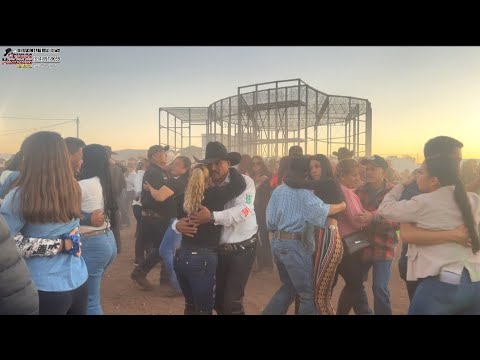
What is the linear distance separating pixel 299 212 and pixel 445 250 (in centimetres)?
106

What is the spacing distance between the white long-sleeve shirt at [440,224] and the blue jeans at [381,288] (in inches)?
32.3

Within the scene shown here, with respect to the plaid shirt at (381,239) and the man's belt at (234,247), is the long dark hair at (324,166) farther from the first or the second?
the man's belt at (234,247)

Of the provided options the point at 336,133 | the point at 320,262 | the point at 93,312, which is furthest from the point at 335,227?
the point at 336,133

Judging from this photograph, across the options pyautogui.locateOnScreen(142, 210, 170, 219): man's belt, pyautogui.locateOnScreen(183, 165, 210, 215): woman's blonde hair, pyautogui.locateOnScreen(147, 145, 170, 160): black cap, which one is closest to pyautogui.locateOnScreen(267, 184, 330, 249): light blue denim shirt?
pyautogui.locateOnScreen(183, 165, 210, 215): woman's blonde hair

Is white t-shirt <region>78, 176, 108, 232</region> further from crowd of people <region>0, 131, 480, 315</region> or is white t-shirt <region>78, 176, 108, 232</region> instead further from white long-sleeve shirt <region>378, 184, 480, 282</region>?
white long-sleeve shirt <region>378, 184, 480, 282</region>

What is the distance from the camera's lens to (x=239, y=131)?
6.15 metres

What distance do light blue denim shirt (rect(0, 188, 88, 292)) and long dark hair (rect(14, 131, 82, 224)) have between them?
48 millimetres

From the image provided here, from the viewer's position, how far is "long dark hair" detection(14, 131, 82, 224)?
196 cm

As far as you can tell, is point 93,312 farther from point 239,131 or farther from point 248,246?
point 239,131

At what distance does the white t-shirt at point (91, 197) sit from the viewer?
2750 mm

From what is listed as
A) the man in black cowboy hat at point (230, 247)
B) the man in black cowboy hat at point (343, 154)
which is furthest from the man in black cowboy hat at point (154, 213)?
the man in black cowboy hat at point (343, 154)
